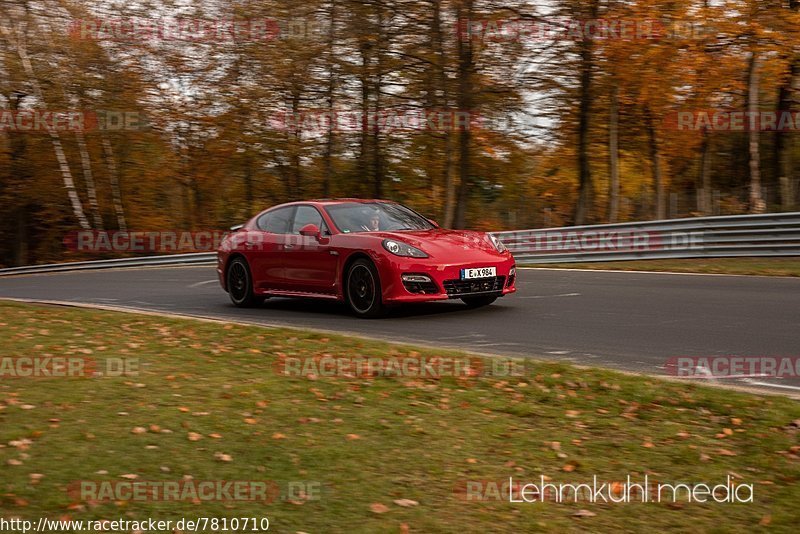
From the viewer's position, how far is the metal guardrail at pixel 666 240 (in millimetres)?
17422

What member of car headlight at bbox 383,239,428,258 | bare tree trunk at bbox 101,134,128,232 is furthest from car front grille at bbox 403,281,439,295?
bare tree trunk at bbox 101,134,128,232

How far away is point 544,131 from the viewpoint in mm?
27953

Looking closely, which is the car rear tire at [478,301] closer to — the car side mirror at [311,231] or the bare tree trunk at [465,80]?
the car side mirror at [311,231]

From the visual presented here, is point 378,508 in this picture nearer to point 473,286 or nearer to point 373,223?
point 473,286

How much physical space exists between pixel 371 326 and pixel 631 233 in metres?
9.76

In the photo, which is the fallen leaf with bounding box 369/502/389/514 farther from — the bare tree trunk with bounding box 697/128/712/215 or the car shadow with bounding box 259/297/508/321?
the bare tree trunk with bounding box 697/128/712/215

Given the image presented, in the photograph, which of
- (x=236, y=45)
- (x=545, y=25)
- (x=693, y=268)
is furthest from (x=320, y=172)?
(x=693, y=268)

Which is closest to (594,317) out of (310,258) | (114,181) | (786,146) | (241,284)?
(310,258)

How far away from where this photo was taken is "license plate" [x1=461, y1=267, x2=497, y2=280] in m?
11.2

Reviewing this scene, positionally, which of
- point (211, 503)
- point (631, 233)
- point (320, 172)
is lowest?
point (211, 503)

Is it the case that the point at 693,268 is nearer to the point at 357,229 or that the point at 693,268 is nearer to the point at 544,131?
the point at 357,229

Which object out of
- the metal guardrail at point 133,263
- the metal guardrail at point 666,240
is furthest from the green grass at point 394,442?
the metal guardrail at point 133,263

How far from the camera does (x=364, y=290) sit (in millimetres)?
11500

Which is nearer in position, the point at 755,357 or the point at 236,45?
the point at 755,357
